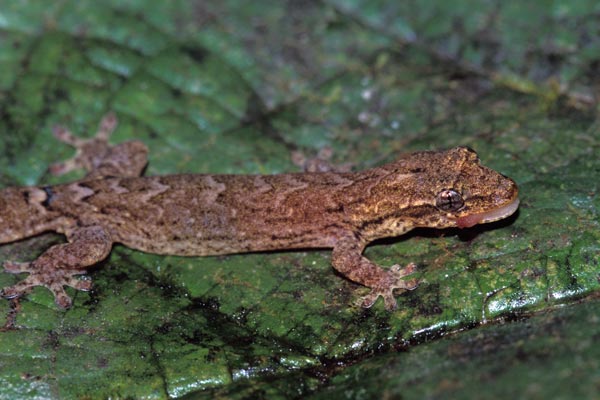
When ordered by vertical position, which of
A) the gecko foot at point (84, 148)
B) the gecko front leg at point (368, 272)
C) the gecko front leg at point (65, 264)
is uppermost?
the gecko front leg at point (368, 272)

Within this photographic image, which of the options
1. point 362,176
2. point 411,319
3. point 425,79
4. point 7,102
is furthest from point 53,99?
point 411,319

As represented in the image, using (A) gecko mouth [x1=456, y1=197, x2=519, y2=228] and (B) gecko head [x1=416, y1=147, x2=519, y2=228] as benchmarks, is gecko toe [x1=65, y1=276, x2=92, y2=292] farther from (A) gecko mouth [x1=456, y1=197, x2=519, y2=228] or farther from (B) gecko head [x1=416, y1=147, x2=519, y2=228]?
(A) gecko mouth [x1=456, y1=197, x2=519, y2=228]

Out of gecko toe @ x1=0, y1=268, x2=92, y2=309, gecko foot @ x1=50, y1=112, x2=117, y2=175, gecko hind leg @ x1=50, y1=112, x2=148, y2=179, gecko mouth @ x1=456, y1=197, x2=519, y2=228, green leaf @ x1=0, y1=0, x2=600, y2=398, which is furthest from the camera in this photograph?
gecko foot @ x1=50, y1=112, x2=117, y2=175

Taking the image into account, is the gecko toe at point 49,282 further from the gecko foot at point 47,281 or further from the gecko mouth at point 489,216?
the gecko mouth at point 489,216

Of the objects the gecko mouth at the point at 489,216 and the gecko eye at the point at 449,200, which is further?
the gecko eye at the point at 449,200

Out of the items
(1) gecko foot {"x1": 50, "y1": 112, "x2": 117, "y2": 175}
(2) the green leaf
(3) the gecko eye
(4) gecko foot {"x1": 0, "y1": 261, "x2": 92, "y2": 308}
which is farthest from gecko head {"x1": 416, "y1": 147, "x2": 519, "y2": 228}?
(1) gecko foot {"x1": 50, "y1": 112, "x2": 117, "y2": 175}

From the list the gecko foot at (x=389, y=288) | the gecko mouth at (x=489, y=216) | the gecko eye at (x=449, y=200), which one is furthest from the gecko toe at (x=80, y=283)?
the gecko mouth at (x=489, y=216)
